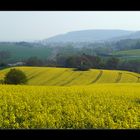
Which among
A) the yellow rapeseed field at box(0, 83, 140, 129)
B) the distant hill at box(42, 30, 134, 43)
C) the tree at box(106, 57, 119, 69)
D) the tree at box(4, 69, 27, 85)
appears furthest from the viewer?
the distant hill at box(42, 30, 134, 43)

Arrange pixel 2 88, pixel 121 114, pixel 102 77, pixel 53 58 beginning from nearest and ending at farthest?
pixel 121 114, pixel 2 88, pixel 53 58, pixel 102 77

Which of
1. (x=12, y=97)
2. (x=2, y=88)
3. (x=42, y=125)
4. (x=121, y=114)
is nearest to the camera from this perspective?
(x=42, y=125)

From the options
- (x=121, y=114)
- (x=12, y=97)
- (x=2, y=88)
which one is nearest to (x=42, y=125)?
(x=121, y=114)

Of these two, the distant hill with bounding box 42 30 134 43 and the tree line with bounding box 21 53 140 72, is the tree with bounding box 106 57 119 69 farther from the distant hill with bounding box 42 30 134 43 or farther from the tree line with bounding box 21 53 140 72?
the distant hill with bounding box 42 30 134 43

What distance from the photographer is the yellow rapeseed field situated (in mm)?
5207

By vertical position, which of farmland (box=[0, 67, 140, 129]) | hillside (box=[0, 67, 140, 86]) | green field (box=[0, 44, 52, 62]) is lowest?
farmland (box=[0, 67, 140, 129])

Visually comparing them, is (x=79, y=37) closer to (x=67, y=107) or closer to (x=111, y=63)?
(x=111, y=63)

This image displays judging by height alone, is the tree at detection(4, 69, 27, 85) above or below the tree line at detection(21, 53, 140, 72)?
below

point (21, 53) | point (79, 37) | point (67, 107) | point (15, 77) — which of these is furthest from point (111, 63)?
point (79, 37)

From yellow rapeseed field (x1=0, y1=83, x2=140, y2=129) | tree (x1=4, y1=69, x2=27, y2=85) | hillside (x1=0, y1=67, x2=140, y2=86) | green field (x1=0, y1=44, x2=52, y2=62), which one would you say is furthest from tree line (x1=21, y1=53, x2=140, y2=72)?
yellow rapeseed field (x1=0, y1=83, x2=140, y2=129)
